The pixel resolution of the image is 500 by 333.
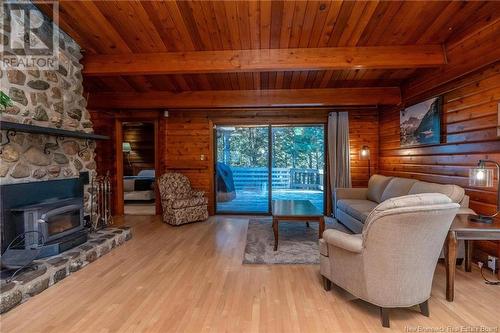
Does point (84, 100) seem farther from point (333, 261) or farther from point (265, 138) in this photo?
point (333, 261)

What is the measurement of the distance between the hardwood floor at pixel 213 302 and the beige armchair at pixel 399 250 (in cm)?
22

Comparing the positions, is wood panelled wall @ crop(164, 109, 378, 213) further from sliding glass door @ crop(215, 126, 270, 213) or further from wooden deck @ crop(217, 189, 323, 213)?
wooden deck @ crop(217, 189, 323, 213)

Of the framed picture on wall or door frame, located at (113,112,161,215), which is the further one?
door frame, located at (113,112,161,215)

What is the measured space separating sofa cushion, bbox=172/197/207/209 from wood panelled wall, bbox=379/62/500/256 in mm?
3764

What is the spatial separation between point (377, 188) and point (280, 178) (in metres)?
1.96

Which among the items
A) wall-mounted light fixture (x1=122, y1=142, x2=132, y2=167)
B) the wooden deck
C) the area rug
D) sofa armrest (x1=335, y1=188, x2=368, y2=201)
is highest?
wall-mounted light fixture (x1=122, y1=142, x2=132, y2=167)

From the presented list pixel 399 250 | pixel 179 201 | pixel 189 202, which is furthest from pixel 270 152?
pixel 399 250

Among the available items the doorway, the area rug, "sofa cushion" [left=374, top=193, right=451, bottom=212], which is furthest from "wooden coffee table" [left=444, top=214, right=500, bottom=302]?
the doorway

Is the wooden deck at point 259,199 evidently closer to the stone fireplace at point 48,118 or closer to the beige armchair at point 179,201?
the beige armchair at point 179,201

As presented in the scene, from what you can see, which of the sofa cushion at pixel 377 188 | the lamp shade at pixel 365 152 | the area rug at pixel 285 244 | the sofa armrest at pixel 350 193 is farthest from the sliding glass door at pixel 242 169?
the sofa cushion at pixel 377 188

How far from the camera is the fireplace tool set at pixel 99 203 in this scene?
13.2 ft

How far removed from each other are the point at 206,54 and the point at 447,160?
3.48 m

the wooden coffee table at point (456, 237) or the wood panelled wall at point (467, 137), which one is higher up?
the wood panelled wall at point (467, 137)

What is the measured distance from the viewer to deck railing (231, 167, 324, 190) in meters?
5.61
